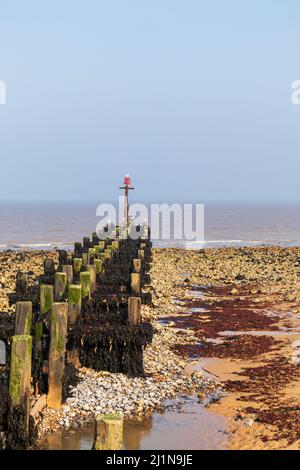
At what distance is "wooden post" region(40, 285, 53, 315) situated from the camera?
40.9ft

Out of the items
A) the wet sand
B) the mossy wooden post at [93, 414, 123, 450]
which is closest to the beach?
the wet sand

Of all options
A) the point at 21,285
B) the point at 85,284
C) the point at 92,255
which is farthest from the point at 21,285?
the point at 92,255

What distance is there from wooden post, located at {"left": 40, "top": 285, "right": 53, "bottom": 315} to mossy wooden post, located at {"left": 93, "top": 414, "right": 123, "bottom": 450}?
20.2 ft

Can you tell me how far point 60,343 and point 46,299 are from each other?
2.18 m

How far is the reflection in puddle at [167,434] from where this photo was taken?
29.5ft

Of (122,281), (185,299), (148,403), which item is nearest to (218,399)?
(148,403)

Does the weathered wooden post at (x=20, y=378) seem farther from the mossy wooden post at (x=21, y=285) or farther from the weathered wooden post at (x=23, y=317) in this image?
the mossy wooden post at (x=21, y=285)

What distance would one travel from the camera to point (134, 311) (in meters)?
12.3

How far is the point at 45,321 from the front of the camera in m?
11.8

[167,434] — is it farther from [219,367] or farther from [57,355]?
[219,367]

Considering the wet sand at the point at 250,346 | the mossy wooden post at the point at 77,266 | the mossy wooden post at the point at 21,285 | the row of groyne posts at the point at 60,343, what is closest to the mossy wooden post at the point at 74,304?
the row of groyne posts at the point at 60,343

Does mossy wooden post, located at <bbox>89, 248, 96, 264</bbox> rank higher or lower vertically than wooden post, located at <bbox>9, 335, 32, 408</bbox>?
higher

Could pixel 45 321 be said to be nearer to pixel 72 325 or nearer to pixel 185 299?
pixel 72 325

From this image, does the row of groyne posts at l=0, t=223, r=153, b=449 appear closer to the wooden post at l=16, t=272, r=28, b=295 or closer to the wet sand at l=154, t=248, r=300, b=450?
the wooden post at l=16, t=272, r=28, b=295
